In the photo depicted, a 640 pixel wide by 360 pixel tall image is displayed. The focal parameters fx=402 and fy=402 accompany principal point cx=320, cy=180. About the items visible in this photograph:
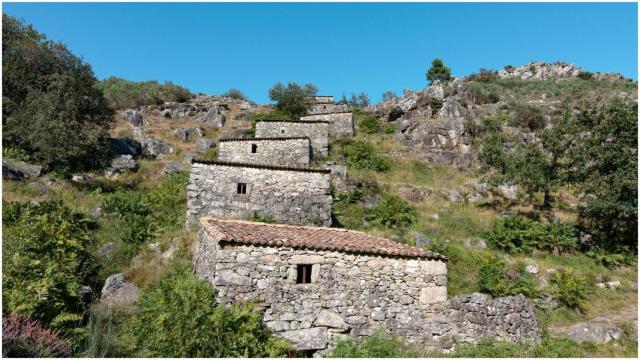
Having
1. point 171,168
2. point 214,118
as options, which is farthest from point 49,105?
point 214,118

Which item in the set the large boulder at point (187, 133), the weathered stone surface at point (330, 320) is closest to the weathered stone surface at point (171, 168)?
the large boulder at point (187, 133)

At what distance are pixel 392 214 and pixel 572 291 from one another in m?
9.17

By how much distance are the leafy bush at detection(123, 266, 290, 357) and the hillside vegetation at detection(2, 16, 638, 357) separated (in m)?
0.04

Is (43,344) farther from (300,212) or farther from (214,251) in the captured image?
(300,212)

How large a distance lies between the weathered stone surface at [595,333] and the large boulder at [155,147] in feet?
103

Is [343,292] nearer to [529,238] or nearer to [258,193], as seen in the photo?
[258,193]

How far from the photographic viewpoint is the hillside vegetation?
9258 mm

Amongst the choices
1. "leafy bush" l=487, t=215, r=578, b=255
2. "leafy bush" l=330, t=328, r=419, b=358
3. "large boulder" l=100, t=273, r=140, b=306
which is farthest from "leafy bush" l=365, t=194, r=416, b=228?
"large boulder" l=100, t=273, r=140, b=306

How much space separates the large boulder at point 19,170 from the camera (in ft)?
68.4

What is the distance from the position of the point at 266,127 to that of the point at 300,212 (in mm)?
17860

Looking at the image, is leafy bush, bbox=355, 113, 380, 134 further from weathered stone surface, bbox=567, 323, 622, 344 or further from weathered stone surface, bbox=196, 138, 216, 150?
weathered stone surface, bbox=567, 323, 622, 344

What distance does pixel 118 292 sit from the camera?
12.9m

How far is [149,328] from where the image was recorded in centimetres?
932

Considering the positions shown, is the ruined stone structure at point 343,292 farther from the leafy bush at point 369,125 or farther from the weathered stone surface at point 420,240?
the leafy bush at point 369,125
